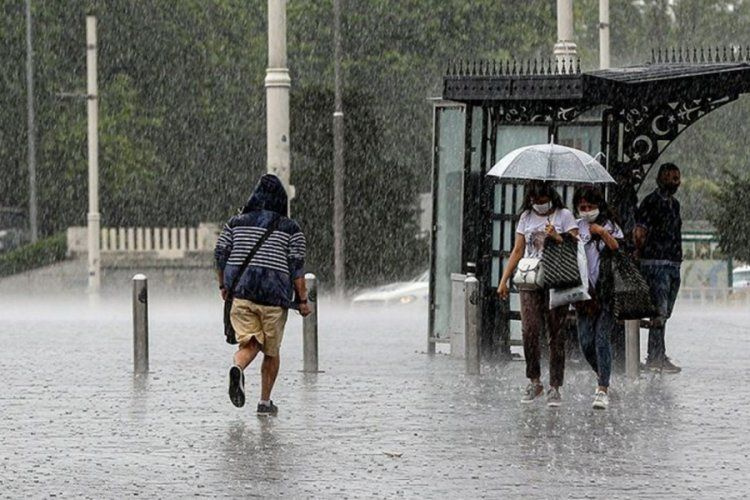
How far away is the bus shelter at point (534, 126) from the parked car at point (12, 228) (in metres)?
48.1

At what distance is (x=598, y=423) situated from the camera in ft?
47.0

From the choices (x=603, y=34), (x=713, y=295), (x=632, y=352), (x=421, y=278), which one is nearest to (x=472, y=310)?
(x=632, y=352)

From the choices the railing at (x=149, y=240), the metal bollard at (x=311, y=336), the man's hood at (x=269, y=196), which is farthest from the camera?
the railing at (x=149, y=240)

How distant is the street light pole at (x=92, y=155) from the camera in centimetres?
4584

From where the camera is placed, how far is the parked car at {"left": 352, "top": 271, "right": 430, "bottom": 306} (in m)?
43.1

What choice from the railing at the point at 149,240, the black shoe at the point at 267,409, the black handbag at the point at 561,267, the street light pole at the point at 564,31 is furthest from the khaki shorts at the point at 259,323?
the railing at the point at 149,240

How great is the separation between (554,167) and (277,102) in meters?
6.93

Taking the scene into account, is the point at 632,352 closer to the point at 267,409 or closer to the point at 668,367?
the point at 668,367

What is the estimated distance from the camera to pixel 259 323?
15031mm

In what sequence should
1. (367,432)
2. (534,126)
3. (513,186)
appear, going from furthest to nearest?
(513,186) < (534,126) < (367,432)

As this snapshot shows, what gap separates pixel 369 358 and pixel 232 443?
874cm

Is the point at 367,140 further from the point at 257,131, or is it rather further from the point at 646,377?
the point at 646,377

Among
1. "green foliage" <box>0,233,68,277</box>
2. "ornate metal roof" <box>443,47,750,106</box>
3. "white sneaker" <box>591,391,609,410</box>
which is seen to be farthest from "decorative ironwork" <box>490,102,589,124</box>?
"green foliage" <box>0,233,68,277</box>

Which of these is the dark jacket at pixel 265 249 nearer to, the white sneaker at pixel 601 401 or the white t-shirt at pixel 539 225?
the white t-shirt at pixel 539 225
